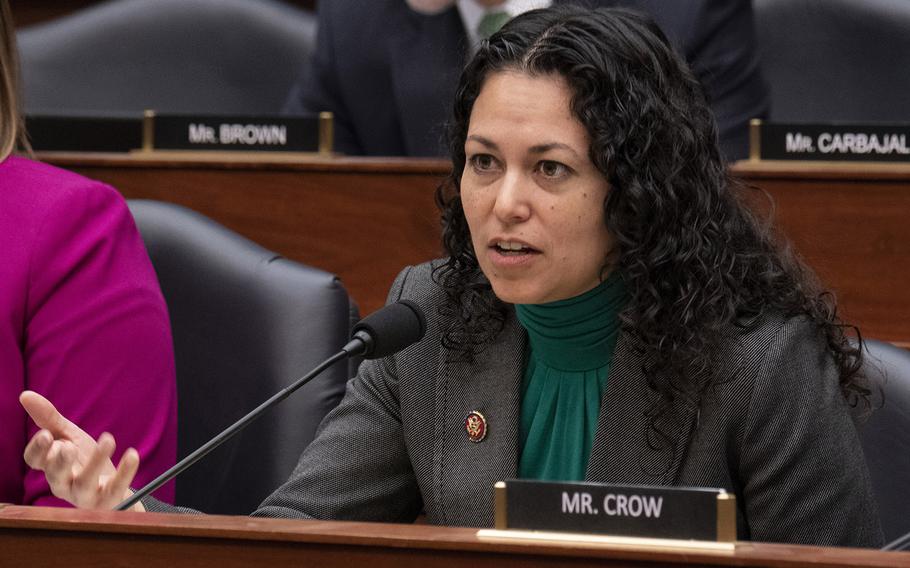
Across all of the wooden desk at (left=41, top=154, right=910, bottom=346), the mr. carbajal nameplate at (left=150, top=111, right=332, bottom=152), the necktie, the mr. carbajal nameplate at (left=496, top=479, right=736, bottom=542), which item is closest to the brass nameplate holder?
the mr. carbajal nameplate at (left=496, top=479, right=736, bottom=542)

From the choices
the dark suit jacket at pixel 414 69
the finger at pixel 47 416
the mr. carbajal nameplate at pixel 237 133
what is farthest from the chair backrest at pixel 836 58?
the finger at pixel 47 416

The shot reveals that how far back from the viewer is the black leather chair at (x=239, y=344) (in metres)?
1.57

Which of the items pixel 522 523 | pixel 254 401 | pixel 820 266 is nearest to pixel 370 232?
pixel 254 401

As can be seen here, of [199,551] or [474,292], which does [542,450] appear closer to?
[474,292]

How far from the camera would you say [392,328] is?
1171 mm

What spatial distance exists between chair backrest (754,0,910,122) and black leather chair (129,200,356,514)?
1.33 meters

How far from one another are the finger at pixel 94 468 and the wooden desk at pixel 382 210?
88cm

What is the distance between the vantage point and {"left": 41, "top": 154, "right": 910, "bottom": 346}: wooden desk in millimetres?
1835

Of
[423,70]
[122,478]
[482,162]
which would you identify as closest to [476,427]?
[482,162]

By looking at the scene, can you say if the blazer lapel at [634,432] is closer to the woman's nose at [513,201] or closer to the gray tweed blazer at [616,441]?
the gray tweed blazer at [616,441]

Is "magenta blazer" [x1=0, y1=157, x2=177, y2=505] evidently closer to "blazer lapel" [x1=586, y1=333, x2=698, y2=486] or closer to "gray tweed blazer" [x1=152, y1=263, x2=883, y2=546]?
"gray tweed blazer" [x1=152, y1=263, x2=883, y2=546]

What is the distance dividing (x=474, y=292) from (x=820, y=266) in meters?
0.61

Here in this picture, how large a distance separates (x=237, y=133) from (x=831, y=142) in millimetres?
781

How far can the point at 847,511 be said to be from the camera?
1215 millimetres
